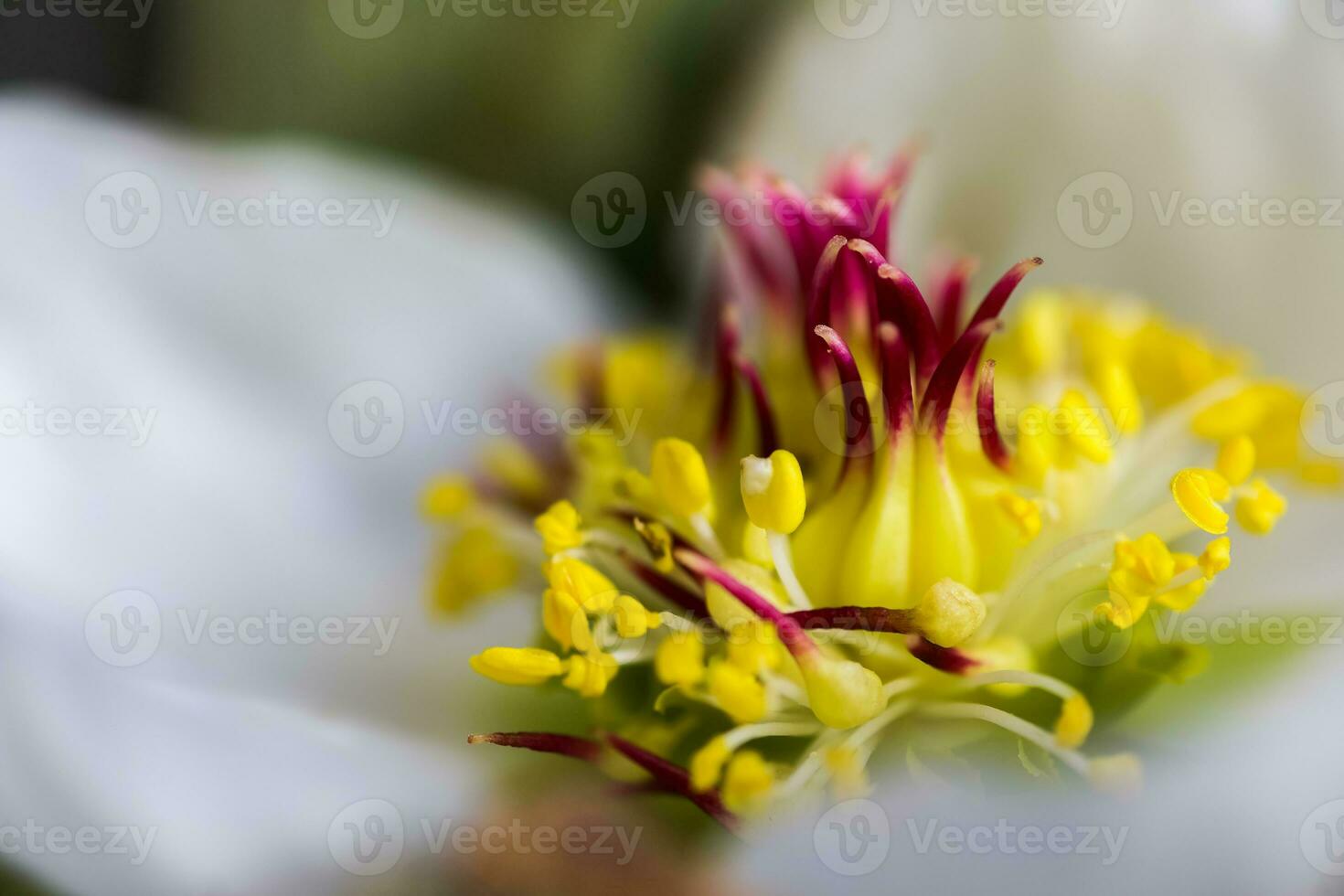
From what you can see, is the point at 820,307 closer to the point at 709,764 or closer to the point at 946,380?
the point at 946,380

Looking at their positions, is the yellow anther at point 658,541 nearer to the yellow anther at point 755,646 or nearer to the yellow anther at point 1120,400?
the yellow anther at point 755,646

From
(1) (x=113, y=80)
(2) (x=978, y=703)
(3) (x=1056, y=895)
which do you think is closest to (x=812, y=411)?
(2) (x=978, y=703)

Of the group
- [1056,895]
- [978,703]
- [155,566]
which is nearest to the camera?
[1056,895]

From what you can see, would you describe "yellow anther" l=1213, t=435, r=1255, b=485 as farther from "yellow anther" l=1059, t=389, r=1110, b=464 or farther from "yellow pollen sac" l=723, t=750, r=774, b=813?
"yellow pollen sac" l=723, t=750, r=774, b=813

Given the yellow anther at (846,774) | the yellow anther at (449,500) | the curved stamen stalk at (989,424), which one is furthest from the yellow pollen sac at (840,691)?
the yellow anther at (449,500)

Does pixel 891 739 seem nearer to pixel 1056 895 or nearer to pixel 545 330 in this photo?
pixel 1056 895

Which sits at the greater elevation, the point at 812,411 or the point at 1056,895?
the point at 812,411
